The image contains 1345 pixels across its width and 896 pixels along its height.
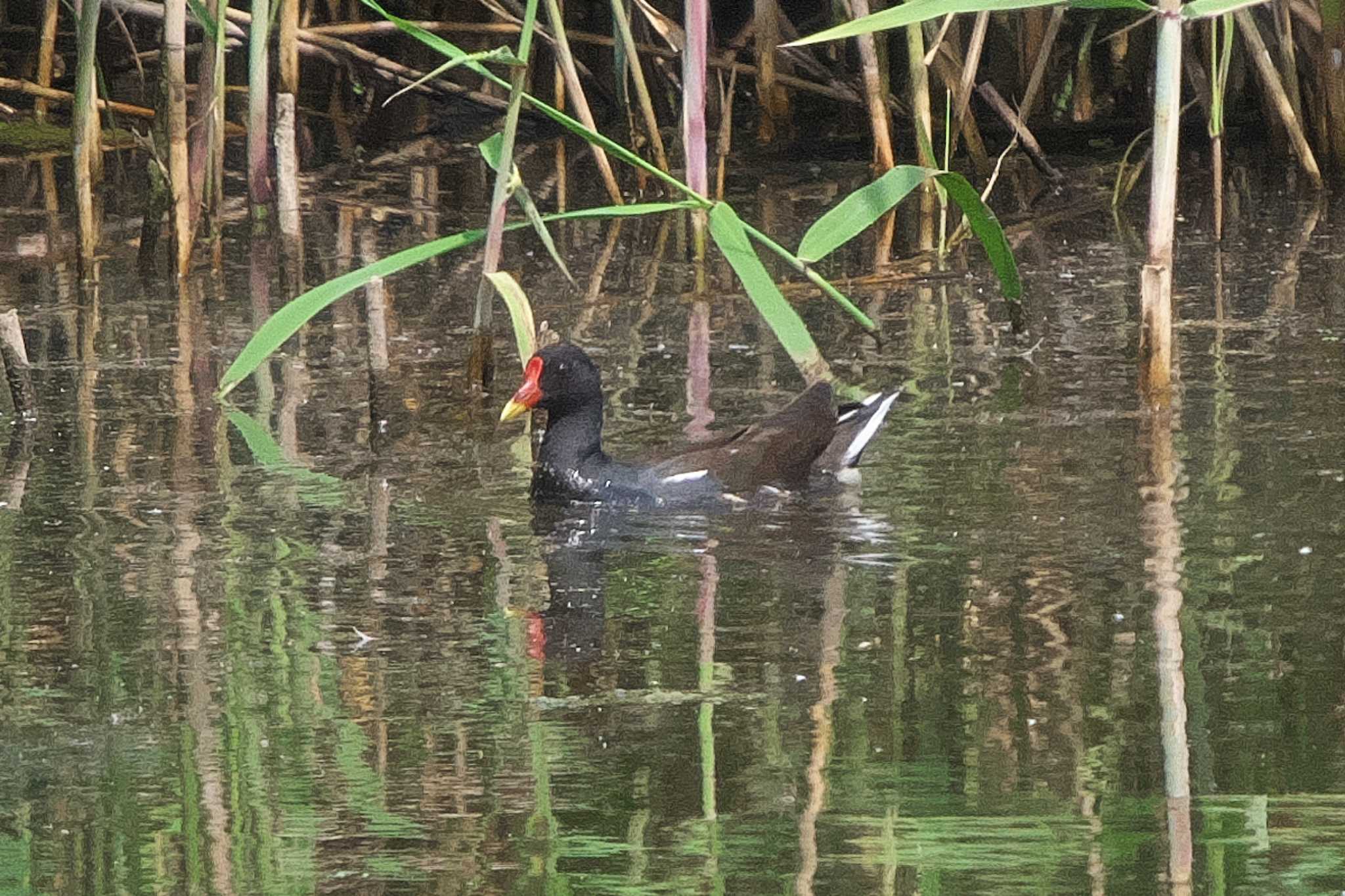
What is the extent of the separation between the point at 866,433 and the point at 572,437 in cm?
73

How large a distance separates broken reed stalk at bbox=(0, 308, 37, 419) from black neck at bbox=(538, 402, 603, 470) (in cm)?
146

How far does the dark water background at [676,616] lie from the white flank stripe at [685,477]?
0.64 ft

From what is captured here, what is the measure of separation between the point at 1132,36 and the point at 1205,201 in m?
1.41

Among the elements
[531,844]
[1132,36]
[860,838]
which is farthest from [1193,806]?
[1132,36]

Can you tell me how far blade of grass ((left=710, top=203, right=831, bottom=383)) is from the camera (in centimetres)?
604

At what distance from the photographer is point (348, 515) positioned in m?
5.86

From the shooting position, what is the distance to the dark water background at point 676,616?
357 centimetres

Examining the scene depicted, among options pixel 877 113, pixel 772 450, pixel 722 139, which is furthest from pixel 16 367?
pixel 722 139

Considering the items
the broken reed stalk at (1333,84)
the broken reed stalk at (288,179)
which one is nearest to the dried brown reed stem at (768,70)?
the broken reed stalk at (1333,84)

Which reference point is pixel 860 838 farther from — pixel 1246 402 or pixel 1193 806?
pixel 1246 402

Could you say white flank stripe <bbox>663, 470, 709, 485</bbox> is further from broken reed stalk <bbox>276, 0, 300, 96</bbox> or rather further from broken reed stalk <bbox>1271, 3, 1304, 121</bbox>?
broken reed stalk <bbox>1271, 3, 1304, 121</bbox>

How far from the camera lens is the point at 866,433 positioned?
20.8 feet

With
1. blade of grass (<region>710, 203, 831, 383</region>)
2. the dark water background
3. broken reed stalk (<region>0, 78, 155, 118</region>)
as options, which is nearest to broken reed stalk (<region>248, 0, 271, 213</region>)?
the dark water background

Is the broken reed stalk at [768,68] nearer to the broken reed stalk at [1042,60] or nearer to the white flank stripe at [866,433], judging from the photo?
the broken reed stalk at [1042,60]
